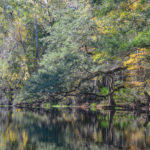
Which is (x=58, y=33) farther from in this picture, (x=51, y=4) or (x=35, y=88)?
(x=51, y=4)

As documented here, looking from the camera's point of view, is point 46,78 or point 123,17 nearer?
point 123,17

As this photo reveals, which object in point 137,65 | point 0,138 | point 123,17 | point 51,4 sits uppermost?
point 51,4

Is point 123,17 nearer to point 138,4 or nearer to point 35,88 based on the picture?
point 138,4

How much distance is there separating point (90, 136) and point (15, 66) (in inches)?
723

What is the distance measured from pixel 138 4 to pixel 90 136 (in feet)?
20.1

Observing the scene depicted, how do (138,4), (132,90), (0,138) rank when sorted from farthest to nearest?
(132,90)
(138,4)
(0,138)

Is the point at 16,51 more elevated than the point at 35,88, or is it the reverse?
the point at 16,51

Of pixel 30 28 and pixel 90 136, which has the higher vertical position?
pixel 30 28

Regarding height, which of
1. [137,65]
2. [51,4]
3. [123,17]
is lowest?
[137,65]

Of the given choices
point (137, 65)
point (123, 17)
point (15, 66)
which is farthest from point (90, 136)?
point (15, 66)

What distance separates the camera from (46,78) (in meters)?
18.3

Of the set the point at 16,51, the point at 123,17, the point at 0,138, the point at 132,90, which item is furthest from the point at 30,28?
the point at 0,138

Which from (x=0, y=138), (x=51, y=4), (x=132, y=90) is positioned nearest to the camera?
(x=0, y=138)

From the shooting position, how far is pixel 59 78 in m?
17.2
